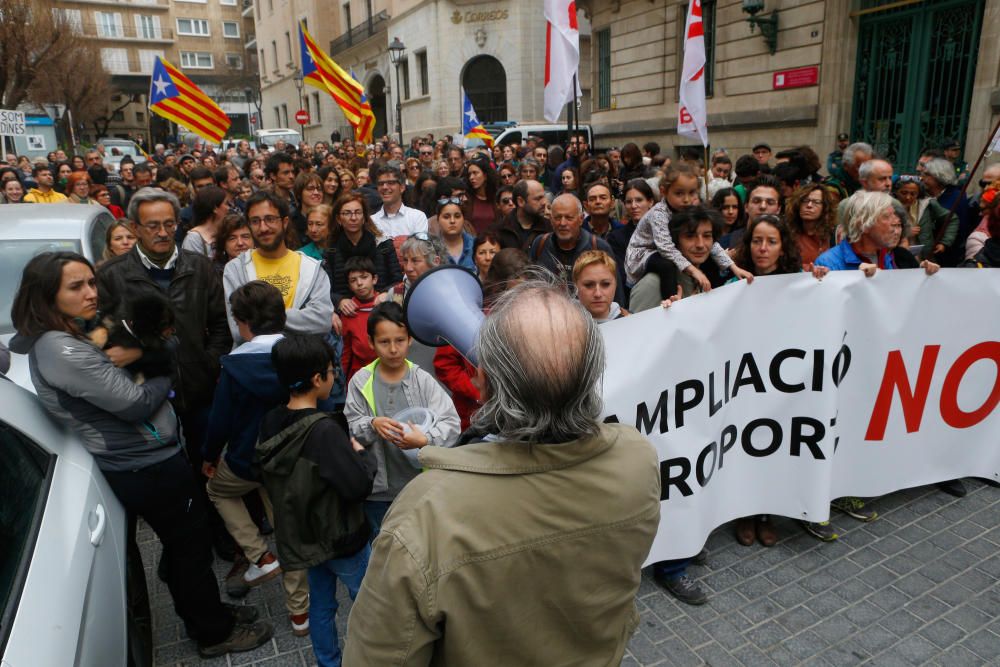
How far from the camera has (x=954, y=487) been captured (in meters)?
3.99

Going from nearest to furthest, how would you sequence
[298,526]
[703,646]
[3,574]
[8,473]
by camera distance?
[3,574] → [8,473] → [298,526] → [703,646]

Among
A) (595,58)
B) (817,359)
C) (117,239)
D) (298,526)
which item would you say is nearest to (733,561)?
A: (817,359)

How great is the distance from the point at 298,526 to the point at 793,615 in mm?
2164

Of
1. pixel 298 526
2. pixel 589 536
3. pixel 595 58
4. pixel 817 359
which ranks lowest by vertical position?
pixel 298 526

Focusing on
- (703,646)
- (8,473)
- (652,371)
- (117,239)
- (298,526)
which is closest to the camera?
(8,473)

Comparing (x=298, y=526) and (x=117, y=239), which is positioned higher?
(x=117, y=239)

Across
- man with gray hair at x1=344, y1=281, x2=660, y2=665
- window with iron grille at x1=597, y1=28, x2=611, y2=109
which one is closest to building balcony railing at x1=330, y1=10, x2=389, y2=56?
window with iron grille at x1=597, y1=28, x2=611, y2=109

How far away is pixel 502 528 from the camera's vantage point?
1.24 metres

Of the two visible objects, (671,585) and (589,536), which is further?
(671,585)

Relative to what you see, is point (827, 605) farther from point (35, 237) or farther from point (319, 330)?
point (35, 237)

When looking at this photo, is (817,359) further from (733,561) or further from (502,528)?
(502,528)

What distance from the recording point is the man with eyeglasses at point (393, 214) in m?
5.76

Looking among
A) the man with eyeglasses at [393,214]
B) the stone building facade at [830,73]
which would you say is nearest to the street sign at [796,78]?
the stone building facade at [830,73]

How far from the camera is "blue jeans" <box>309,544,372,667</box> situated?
265 cm
